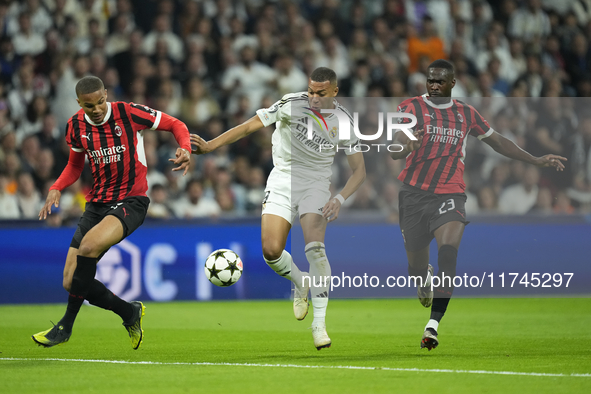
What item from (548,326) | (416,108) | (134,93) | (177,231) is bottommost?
(548,326)

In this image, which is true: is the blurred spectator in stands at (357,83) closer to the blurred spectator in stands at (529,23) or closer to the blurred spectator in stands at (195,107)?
the blurred spectator in stands at (195,107)

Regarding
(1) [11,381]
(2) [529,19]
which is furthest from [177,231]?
(2) [529,19]

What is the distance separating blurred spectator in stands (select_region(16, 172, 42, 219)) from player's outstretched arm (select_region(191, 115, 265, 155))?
5.85 m

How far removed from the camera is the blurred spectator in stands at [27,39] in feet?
47.1

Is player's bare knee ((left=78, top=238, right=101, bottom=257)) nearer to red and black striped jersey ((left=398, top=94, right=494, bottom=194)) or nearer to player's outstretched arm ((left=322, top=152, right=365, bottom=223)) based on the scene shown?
player's outstretched arm ((left=322, top=152, right=365, bottom=223))

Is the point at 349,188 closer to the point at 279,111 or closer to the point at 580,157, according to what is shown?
the point at 279,111

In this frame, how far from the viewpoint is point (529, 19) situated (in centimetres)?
1662

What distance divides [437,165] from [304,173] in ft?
4.06

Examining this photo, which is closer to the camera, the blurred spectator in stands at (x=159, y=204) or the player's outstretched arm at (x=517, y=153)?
the player's outstretched arm at (x=517, y=153)

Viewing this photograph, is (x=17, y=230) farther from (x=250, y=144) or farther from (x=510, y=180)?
(x=510, y=180)

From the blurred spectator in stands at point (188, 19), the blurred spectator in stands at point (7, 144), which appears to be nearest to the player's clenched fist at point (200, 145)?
the blurred spectator in stands at point (7, 144)

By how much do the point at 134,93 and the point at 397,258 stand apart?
5354 mm

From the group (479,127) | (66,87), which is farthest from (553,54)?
(479,127)

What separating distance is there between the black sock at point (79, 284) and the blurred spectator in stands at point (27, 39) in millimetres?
8491
